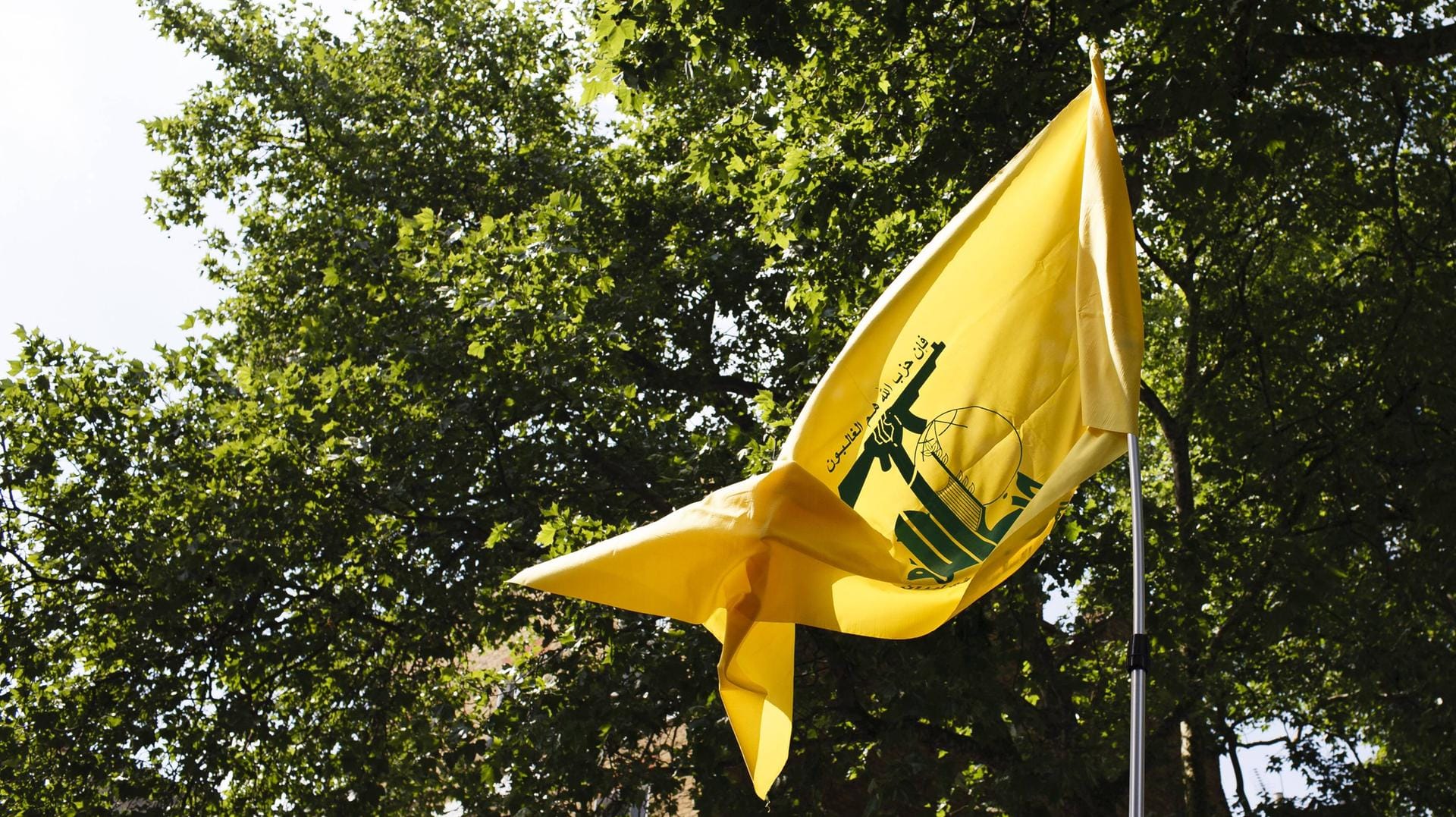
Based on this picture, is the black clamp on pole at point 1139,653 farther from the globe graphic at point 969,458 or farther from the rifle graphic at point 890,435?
the rifle graphic at point 890,435

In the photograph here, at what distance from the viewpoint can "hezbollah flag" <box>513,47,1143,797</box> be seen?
206 inches

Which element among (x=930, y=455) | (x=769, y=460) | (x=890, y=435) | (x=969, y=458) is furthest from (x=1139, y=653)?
(x=769, y=460)

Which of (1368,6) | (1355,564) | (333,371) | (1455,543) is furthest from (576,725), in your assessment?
(1368,6)

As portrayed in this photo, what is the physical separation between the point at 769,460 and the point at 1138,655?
555 cm

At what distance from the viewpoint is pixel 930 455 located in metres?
5.65

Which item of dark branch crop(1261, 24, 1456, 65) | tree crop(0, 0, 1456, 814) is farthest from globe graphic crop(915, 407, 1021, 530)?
dark branch crop(1261, 24, 1456, 65)

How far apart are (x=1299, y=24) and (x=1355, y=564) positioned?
21.3ft

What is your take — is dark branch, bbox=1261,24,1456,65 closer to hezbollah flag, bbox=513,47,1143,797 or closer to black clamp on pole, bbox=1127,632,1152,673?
hezbollah flag, bbox=513,47,1143,797

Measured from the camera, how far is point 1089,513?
42.5 ft

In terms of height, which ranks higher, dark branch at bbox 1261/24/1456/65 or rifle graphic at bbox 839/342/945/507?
dark branch at bbox 1261/24/1456/65

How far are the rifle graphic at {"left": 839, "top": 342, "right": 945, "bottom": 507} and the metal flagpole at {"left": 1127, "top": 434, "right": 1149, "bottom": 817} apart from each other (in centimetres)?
99

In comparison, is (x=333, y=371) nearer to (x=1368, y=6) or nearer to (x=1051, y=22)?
(x=1051, y=22)

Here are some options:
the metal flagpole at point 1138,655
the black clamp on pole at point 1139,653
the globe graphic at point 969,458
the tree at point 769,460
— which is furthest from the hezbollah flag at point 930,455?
the tree at point 769,460

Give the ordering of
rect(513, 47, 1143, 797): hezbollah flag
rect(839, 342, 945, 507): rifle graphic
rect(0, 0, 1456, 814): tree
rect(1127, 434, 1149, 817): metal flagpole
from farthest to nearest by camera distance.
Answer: rect(0, 0, 1456, 814): tree
rect(839, 342, 945, 507): rifle graphic
rect(513, 47, 1143, 797): hezbollah flag
rect(1127, 434, 1149, 817): metal flagpole
